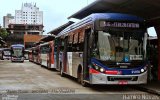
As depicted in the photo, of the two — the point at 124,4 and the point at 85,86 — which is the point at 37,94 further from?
the point at 124,4

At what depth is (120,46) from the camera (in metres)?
15.8

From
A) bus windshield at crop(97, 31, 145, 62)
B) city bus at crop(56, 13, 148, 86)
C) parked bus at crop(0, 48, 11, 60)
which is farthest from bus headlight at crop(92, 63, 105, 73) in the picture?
parked bus at crop(0, 48, 11, 60)

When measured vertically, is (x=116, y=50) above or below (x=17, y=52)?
below

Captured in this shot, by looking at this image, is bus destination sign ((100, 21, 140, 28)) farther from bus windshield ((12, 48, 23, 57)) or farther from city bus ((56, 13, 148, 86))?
bus windshield ((12, 48, 23, 57))

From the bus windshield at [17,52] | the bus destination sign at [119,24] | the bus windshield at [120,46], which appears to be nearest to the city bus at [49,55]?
the bus destination sign at [119,24]

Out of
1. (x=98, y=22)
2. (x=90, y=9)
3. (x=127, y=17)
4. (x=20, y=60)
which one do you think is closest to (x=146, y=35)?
(x=127, y=17)

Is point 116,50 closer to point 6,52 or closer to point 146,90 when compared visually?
point 146,90

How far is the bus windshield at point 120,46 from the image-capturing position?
51.2 ft

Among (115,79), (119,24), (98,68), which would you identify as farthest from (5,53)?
(115,79)

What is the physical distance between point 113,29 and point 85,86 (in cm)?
318

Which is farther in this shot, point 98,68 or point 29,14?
point 29,14

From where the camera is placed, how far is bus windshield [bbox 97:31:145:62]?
1562cm

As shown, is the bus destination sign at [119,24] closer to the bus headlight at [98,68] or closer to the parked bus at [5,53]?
the bus headlight at [98,68]

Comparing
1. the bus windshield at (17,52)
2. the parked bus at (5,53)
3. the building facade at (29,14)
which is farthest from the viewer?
the building facade at (29,14)
